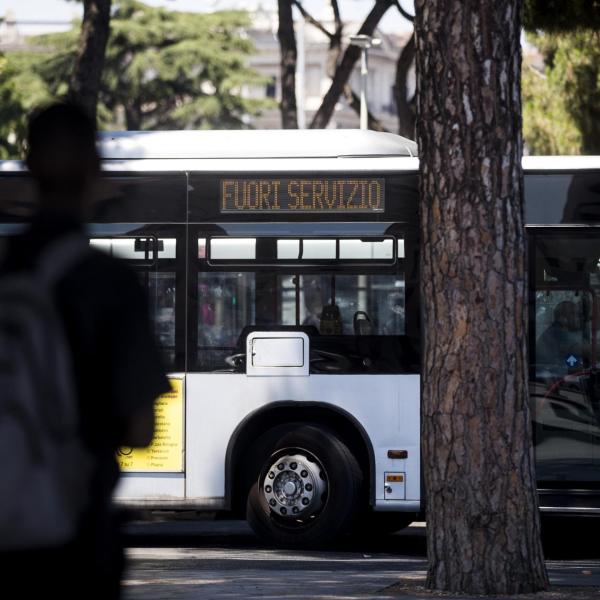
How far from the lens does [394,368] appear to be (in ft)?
34.8

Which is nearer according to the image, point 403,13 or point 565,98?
point 403,13

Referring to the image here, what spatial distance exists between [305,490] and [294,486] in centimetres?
8

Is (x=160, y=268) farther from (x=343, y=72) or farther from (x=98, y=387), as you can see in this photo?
(x=343, y=72)

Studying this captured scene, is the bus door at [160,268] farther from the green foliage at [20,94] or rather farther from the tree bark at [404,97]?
the green foliage at [20,94]

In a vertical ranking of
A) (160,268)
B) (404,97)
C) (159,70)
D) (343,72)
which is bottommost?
(160,268)

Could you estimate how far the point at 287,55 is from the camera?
848 inches

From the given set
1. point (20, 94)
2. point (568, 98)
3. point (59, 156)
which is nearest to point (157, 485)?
point (59, 156)

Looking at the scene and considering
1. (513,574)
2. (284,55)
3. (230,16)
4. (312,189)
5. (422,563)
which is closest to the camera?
(513,574)

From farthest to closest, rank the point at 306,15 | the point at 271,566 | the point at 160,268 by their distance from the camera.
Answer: the point at 306,15
the point at 160,268
the point at 271,566

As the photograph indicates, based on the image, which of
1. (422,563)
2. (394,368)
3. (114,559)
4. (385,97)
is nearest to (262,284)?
(394,368)

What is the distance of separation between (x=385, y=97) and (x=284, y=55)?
83.2m

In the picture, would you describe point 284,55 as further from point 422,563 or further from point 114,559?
point 114,559

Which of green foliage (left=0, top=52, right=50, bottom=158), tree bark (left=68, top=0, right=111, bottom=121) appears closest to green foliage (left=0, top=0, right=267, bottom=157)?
green foliage (left=0, top=52, right=50, bottom=158)

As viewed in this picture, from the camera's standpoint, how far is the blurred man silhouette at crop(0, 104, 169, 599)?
3078 mm
